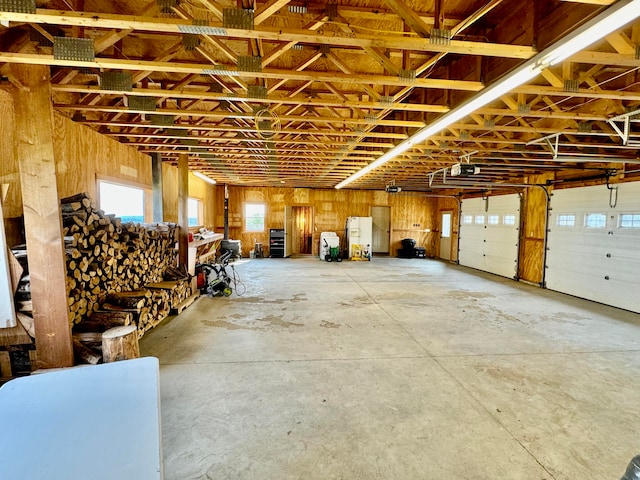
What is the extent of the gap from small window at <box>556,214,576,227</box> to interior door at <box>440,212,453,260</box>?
16.0 ft

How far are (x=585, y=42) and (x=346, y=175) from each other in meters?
6.98

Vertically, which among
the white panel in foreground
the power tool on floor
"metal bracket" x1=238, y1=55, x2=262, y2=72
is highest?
"metal bracket" x1=238, y1=55, x2=262, y2=72

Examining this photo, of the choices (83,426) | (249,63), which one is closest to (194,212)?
(249,63)

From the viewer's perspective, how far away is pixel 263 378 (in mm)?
2752

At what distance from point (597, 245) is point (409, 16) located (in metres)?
6.41

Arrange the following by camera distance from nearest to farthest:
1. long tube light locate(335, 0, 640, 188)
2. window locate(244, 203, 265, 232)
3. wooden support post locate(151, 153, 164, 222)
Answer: long tube light locate(335, 0, 640, 188) → wooden support post locate(151, 153, 164, 222) → window locate(244, 203, 265, 232)

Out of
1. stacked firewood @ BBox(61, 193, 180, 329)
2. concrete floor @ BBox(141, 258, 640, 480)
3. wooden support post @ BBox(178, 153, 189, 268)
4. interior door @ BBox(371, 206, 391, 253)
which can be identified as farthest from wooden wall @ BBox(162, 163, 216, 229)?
interior door @ BBox(371, 206, 391, 253)

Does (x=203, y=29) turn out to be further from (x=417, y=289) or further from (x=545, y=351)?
(x=417, y=289)

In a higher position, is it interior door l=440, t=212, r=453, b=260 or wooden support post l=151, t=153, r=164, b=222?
wooden support post l=151, t=153, r=164, b=222

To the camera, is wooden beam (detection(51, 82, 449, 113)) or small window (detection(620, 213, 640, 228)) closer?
wooden beam (detection(51, 82, 449, 113))

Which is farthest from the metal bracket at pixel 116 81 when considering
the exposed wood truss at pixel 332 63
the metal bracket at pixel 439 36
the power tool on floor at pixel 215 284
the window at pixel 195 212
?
the window at pixel 195 212

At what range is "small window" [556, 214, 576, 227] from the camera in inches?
247

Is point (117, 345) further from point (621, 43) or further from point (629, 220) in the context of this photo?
point (629, 220)

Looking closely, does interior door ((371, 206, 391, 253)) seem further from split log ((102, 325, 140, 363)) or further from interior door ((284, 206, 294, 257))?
split log ((102, 325, 140, 363))
